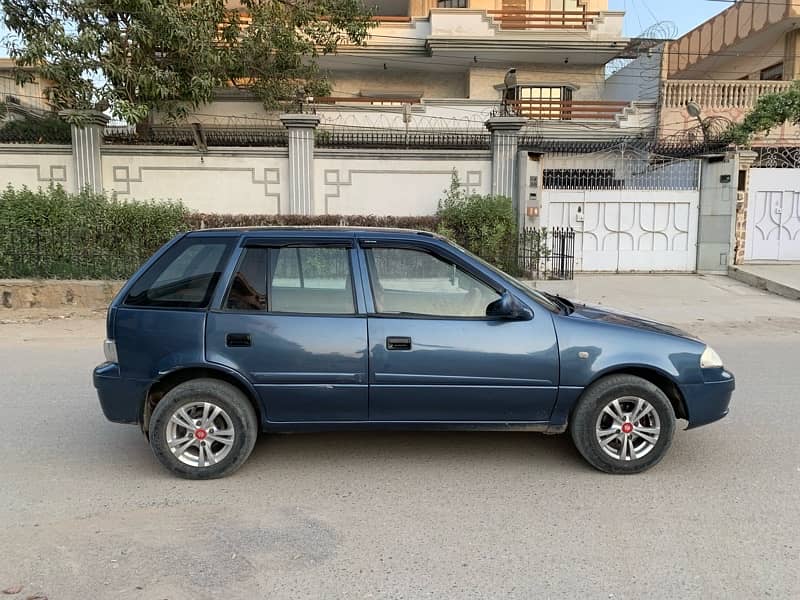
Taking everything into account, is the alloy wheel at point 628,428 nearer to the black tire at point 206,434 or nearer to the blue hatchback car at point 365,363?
the blue hatchback car at point 365,363

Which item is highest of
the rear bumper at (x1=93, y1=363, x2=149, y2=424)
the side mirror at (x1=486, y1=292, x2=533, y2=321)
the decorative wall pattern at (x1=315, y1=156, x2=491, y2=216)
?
the decorative wall pattern at (x1=315, y1=156, x2=491, y2=216)

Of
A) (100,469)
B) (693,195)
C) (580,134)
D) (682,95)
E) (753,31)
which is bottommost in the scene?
(100,469)

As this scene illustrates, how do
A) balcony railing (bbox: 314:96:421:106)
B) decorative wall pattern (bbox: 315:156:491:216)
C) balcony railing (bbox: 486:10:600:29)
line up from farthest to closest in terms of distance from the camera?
balcony railing (bbox: 486:10:600:29), balcony railing (bbox: 314:96:421:106), decorative wall pattern (bbox: 315:156:491:216)

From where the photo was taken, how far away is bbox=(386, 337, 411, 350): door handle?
389 cm

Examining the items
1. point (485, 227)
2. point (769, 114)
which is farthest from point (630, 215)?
point (485, 227)

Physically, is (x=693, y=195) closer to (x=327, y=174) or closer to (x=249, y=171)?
(x=327, y=174)

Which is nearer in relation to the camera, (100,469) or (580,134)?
(100,469)

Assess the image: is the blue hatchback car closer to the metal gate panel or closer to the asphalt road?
the asphalt road

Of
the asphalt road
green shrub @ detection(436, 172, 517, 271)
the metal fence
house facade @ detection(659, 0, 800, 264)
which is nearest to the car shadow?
the asphalt road

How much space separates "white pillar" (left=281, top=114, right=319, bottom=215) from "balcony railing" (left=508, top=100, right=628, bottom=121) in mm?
8715

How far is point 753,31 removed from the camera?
69.6ft

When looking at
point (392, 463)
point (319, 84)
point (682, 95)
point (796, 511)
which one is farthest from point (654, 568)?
point (682, 95)

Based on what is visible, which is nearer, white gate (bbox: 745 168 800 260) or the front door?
the front door

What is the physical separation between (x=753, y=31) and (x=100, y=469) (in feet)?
81.1
